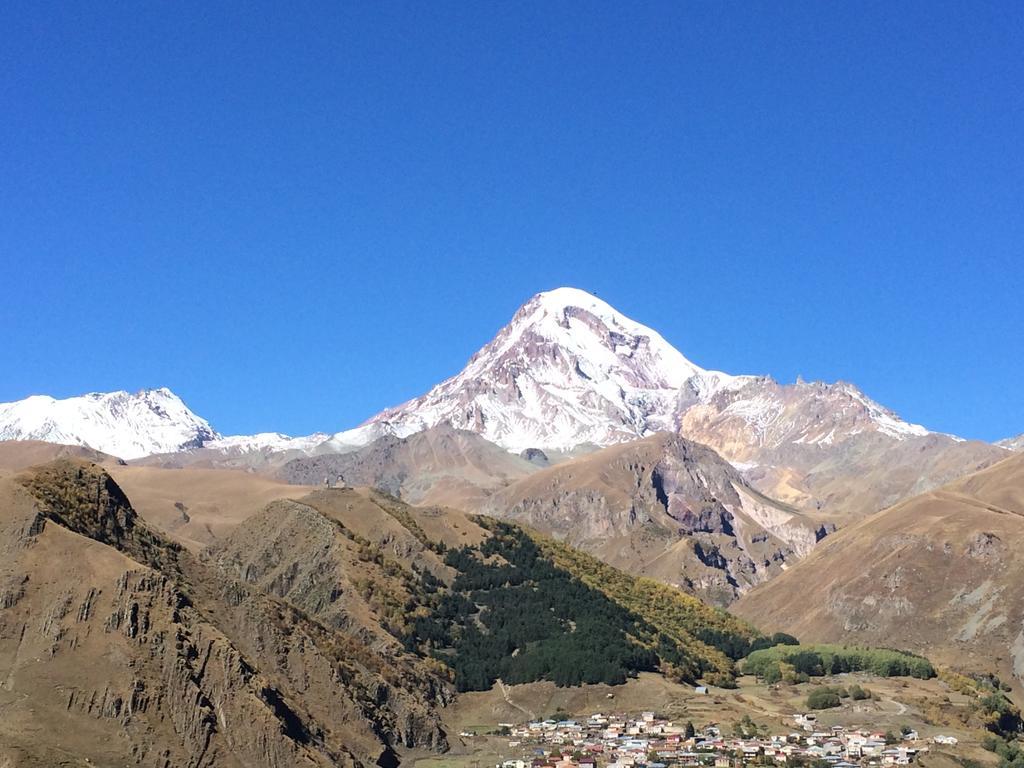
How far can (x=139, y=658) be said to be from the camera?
320ft

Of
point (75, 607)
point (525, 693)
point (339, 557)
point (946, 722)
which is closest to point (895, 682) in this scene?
point (946, 722)

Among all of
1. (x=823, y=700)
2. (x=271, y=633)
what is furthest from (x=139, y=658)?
(x=823, y=700)

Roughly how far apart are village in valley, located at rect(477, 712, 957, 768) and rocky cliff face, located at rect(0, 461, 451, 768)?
16.9m

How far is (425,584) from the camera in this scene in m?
179

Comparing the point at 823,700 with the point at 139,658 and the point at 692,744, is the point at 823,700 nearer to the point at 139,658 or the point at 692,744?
the point at 692,744

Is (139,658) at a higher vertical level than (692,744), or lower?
lower

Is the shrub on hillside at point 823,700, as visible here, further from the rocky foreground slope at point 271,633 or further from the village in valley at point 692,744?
the rocky foreground slope at point 271,633

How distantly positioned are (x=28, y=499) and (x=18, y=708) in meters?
22.8

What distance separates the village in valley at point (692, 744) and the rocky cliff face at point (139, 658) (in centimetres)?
1687

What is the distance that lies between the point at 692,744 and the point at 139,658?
192 ft

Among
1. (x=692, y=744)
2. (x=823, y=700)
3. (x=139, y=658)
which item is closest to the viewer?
(x=139, y=658)

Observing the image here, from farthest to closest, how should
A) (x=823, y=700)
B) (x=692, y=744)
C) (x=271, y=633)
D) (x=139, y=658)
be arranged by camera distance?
(x=823, y=700), (x=692, y=744), (x=271, y=633), (x=139, y=658)

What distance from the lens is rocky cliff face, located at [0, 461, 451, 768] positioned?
298ft

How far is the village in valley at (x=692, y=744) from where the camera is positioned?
123 m
